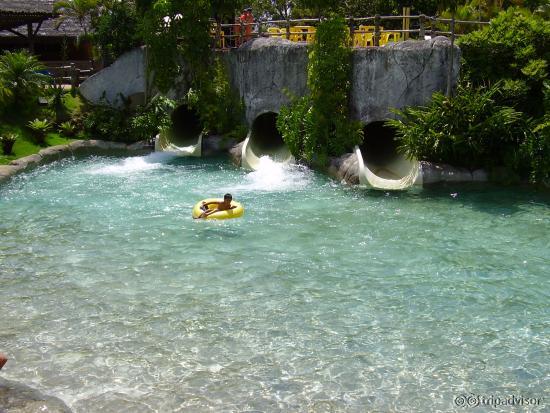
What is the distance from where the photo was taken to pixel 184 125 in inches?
1213

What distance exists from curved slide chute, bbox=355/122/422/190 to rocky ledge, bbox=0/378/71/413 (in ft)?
45.3

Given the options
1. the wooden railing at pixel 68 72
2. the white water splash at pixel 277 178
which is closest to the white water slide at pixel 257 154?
the white water splash at pixel 277 178

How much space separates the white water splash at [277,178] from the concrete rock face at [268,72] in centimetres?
281

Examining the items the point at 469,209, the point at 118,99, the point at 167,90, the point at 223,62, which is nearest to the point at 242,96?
the point at 223,62

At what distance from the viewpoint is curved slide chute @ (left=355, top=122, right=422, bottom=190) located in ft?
67.8

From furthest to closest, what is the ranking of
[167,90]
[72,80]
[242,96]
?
[72,80], [167,90], [242,96]

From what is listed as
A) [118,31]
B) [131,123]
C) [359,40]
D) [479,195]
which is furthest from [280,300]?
[118,31]

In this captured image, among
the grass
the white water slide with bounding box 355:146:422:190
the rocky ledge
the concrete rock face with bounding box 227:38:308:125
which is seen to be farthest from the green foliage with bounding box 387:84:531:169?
the rocky ledge

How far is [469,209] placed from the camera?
18.0m

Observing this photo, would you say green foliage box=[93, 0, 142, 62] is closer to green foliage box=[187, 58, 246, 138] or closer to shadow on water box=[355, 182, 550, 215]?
green foliage box=[187, 58, 246, 138]

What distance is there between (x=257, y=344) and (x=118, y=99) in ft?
72.1

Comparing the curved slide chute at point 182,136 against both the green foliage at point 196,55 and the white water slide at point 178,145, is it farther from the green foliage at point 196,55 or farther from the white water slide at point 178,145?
the green foliage at point 196,55

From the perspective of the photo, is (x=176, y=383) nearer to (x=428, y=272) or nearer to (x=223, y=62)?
(x=428, y=272)

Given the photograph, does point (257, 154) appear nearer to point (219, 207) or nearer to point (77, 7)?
point (219, 207)
